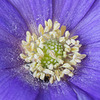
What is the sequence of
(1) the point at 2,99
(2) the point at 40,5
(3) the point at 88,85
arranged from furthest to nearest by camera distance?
(2) the point at 40,5 → (3) the point at 88,85 → (1) the point at 2,99

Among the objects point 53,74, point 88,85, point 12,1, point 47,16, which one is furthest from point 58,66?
point 12,1

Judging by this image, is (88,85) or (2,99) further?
(88,85)

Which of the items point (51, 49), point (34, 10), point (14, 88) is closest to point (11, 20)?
point (34, 10)

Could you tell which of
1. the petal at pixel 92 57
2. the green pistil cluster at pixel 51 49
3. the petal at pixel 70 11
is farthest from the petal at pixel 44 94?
the petal at pixel 70 11

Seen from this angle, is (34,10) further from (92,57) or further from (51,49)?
(92,57)

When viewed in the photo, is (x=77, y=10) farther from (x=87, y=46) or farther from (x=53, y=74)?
(x=53, y=74)

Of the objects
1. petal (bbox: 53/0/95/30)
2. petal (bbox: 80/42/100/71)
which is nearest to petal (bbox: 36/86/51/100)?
petal (bbox: 80/42/100/71)
